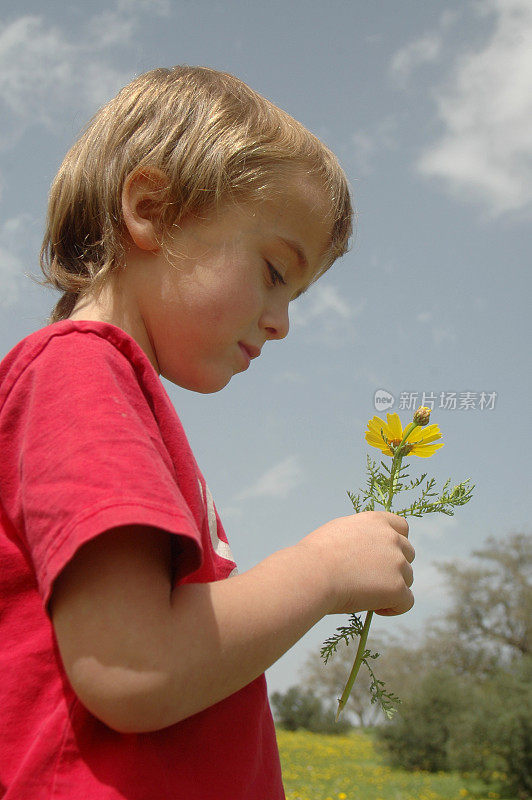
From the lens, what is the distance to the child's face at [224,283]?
1.19m

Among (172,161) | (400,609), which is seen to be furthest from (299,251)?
(400,609)

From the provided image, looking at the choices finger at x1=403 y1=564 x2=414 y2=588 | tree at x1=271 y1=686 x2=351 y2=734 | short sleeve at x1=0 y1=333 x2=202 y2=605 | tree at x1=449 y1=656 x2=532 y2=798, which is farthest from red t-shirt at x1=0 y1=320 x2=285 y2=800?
tree at x1=271 y1=686 x2=351 y2=734

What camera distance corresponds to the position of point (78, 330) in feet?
3.15

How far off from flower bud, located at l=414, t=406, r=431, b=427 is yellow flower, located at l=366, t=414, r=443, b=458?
0.03m

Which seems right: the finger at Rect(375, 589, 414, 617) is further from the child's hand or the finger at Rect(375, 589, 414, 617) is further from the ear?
the ear

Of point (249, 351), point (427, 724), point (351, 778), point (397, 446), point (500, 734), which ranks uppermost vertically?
point (249, 351)

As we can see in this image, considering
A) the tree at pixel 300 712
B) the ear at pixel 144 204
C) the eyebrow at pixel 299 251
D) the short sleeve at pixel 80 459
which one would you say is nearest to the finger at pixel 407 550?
the short sleeve at pixel 80 459

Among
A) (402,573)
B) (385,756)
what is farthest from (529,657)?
(402,573)

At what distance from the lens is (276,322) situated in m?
1.30

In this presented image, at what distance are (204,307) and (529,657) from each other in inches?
689

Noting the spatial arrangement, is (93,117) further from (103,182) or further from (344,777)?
(344,777)

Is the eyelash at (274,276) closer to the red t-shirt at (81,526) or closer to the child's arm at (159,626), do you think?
the red t-shirt at (81,526)

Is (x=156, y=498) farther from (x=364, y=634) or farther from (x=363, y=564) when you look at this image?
(x=364, y=634)

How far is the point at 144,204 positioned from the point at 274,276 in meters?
0.26
